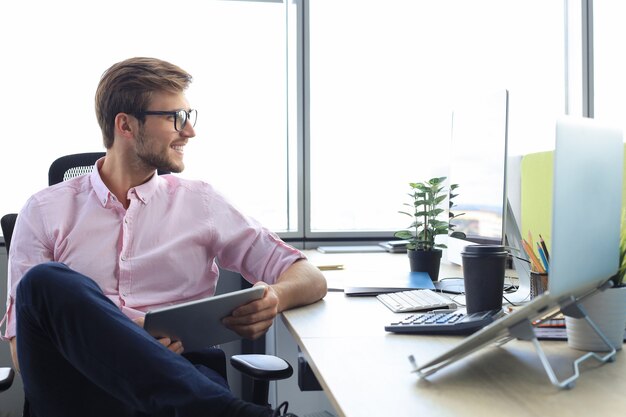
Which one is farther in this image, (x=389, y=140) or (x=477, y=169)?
(x=389, y=140)

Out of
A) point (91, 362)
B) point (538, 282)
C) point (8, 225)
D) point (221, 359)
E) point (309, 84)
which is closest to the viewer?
point (91, 362)

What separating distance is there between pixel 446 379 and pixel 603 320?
30 cm

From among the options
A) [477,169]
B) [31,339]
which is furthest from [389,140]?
[31,339]

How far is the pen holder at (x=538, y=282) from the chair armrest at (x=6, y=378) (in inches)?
42.0

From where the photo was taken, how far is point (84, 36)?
8.98 feet

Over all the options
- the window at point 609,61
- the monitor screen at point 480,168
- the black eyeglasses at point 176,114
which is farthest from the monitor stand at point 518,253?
the window at point 609,61

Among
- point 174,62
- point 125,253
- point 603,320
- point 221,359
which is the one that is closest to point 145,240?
point 125,253

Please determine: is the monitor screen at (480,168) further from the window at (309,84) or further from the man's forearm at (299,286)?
the window at (309,84)

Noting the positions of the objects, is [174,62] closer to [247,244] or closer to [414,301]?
[247,244]

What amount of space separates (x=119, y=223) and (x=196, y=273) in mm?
234

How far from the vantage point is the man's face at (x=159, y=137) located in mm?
1801

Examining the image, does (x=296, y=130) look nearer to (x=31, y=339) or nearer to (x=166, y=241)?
(x=166, y=241)

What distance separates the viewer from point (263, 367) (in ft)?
4.50

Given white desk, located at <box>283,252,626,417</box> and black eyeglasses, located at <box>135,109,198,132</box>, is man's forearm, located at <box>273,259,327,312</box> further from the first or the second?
black eyeglasses, located at <box>135,109,198,132</box>
